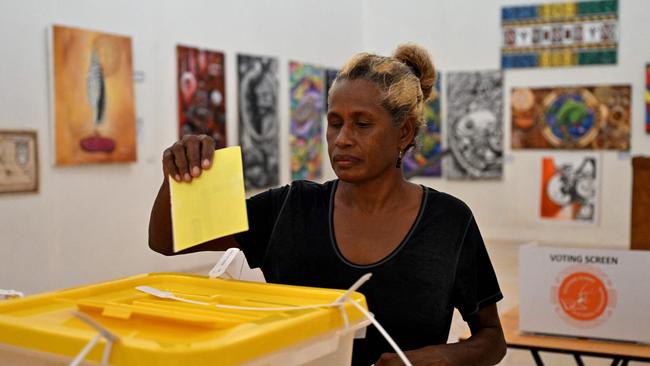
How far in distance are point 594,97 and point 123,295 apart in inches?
331

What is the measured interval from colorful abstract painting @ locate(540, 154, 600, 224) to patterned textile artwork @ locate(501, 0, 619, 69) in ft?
3.62

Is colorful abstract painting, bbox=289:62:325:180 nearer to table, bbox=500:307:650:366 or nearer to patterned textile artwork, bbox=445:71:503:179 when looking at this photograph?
patterned textile artwork, bbox=445:71:503:179

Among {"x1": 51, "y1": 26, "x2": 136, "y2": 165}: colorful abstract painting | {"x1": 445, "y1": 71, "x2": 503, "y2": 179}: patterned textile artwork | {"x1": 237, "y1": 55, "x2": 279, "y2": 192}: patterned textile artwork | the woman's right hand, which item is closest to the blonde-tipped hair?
the woman's right hand

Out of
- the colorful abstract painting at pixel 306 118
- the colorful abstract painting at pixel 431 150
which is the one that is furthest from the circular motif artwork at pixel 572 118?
the colorful abstract painting at pixel 306 118

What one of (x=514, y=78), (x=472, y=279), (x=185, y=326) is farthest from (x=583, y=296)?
(x=514, y=78)

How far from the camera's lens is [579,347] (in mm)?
2607

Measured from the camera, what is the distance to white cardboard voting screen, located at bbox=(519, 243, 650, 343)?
2.62 m

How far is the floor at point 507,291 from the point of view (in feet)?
6.23

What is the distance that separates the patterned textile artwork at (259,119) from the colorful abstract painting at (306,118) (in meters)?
0.39

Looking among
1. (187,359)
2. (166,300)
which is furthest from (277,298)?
(187,359)

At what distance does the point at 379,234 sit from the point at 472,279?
218 millimetres

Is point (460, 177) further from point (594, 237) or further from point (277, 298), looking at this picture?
point (277, 298)

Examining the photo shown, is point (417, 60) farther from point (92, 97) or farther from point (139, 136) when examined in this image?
point (139, 136)

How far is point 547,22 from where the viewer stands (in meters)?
9.09
